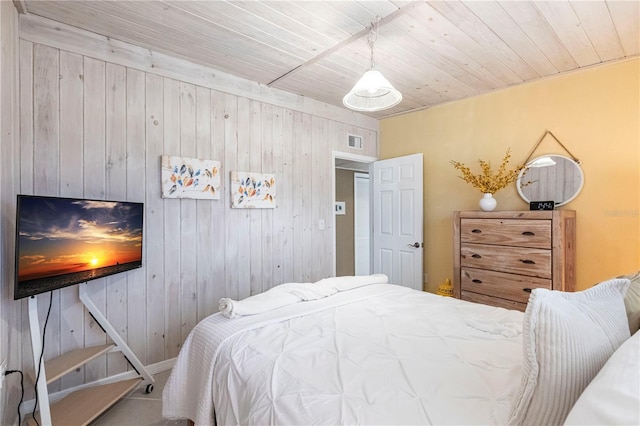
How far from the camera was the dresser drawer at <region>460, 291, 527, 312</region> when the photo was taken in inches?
107

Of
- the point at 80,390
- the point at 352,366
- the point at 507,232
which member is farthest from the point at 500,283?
the point at 80,390

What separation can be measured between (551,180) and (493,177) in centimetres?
49

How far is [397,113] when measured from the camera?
13.3ft

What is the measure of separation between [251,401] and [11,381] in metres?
1.69

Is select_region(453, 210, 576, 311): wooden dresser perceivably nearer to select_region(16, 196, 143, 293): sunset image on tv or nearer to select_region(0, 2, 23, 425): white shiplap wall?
select_region(16, 196, 143, 293): sunset image on tv

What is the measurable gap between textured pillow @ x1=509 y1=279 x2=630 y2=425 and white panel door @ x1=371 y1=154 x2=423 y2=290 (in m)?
2.93

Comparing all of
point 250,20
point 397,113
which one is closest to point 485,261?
point 397,113

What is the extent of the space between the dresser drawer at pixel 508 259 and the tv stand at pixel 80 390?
9.31 feet

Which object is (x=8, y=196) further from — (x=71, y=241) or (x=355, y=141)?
(x=355, y=141)

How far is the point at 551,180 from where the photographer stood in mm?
2912

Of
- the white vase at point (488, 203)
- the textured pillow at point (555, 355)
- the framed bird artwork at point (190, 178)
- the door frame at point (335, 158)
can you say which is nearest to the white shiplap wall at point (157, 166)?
the framed bird artwork at point (190, 178)

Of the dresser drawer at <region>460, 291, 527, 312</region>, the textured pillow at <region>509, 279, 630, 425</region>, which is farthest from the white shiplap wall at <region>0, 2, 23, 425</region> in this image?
the dresser drawer at <region>460, 291, 527, 312</region>

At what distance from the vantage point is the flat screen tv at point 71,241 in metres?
1.56

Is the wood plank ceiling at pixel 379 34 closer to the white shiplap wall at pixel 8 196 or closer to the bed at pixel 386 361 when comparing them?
the white shiplap wall at pixel 8 196
